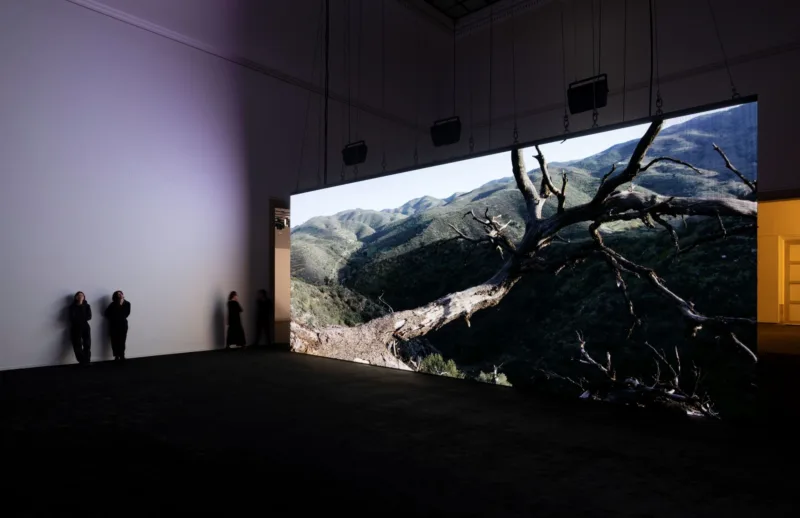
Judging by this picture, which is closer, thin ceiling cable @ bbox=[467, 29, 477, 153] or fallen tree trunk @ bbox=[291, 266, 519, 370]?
fallen tree trunk @ bbox=[291, 266, 519, 370]

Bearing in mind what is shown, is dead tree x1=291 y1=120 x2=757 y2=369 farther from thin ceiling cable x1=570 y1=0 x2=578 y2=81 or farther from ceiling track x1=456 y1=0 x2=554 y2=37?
ceiling track x1=456 y1=0 x2=554 y2=37

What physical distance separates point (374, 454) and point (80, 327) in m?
5.46

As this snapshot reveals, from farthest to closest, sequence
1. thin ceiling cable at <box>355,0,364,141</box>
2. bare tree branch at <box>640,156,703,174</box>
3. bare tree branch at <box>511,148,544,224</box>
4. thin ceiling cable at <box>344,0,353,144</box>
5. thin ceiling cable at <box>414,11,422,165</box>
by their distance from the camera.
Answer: thin ceiling cable at <box>414,11,422,165</box>
thin ceiling cable at <box>344,0,353,144</box>
thin ceiling cable at <box>355,0,364,141</box>
bare tree branch at <box>511,148,544,224</box>
bare tree branch at <box>640,156,703,174</box>

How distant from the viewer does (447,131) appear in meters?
8.55

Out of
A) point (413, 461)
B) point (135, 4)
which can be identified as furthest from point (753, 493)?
point (135, 4)

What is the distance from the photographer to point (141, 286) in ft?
24.5

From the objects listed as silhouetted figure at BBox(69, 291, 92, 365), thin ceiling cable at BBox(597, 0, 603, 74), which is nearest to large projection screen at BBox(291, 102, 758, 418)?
silhouetted figure at BBox(69, 291, 92, 365)

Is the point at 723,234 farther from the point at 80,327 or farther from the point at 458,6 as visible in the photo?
the point at 458,6

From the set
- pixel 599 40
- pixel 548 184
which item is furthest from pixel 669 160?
pixel 599 40

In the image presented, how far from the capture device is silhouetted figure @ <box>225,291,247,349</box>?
27.6 feet

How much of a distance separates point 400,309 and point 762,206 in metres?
5.75

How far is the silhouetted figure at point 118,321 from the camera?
274 inches

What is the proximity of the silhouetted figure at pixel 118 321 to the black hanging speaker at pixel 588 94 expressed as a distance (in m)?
7.28

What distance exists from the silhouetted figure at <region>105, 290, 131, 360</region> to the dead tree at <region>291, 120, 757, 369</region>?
341 centimetres
